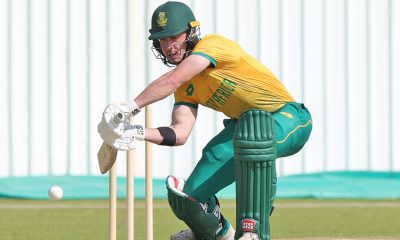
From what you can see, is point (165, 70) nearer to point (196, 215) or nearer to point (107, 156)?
point (196, 215)

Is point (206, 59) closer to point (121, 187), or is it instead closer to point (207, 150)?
point (207, 150)

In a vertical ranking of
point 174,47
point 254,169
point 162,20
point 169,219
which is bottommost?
point 169,219

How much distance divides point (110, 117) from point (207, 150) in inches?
29.5

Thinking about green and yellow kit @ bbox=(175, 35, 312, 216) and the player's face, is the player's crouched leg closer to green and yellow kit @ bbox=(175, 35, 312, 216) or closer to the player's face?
green and yellow kit @ bbox=(175, 35, 312, 216)

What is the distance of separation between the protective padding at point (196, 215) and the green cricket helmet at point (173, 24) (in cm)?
61

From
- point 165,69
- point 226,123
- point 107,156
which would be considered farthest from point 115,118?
point 165,69

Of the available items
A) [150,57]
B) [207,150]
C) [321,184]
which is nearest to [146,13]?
[150,57]

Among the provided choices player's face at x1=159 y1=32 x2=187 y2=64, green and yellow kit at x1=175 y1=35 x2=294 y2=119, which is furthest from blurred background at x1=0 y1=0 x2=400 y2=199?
player's face at x1=159 y1=32 x2=187 y2=64

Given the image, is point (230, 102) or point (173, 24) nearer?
point (173, 24)

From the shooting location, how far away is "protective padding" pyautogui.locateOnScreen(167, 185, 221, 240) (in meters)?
4.97

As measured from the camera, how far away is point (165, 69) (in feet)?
31.3

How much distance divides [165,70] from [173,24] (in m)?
4.63

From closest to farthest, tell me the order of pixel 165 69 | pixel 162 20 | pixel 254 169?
pixel 254 169 → pixel 162 20 → pixel 165 69

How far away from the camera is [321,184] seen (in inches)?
380
